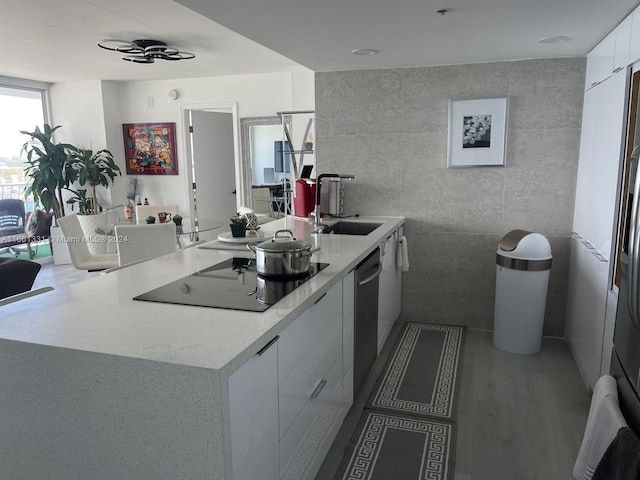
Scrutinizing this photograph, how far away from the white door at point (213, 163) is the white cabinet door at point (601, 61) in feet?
14.3

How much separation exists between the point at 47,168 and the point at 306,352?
215 inches

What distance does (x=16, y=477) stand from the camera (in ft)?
4.79

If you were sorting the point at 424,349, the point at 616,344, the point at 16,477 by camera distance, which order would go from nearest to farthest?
the point at 16,477 < the point at 616,344 < the point at 424,349

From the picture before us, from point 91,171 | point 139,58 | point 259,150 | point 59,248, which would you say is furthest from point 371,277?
point 59,248

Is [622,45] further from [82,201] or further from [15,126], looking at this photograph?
[15,126]

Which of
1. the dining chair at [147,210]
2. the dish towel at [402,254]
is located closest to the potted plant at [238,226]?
the dish towel at [402,254]

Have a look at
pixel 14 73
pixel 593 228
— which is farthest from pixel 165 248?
pixel 14 73

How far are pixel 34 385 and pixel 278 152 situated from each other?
5100 mm

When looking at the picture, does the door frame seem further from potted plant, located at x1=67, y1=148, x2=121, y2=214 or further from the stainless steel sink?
the stainless steel sink

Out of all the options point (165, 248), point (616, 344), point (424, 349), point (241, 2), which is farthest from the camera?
point (165, 248)

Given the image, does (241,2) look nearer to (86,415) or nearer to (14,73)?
(86,415)

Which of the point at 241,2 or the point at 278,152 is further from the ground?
the point at 241,2

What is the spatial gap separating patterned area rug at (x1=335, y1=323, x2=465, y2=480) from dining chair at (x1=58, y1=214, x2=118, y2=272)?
282 cm

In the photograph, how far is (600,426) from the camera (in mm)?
1396
